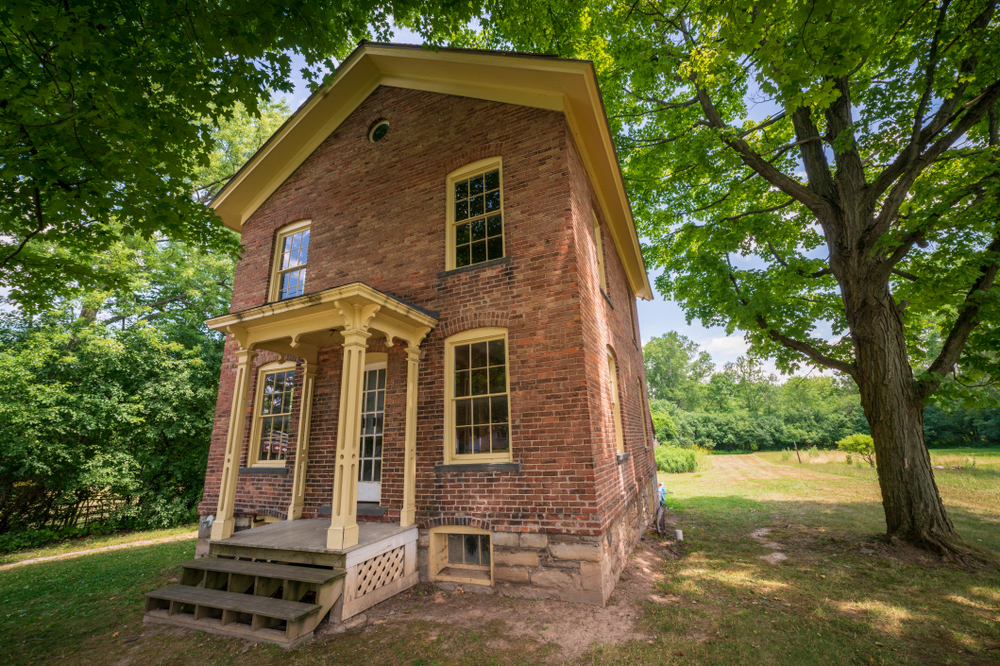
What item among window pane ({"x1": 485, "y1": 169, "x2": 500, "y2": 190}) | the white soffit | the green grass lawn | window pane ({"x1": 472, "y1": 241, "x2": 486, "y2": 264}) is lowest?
the green grass lawn

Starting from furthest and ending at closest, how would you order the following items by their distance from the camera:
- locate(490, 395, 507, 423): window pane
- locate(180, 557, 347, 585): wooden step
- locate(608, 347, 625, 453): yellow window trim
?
locate(608, 347, 625, 453): yellow window trim, locate(490, 395, 507, 423): window pane, locate(180, 557, 347, 585): wooden step

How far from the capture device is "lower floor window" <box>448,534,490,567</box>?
5.74 meters

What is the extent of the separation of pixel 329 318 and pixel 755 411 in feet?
192

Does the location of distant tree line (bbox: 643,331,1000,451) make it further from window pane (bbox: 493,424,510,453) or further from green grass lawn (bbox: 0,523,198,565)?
green grass lawn (bbox: 0,523,198,565)

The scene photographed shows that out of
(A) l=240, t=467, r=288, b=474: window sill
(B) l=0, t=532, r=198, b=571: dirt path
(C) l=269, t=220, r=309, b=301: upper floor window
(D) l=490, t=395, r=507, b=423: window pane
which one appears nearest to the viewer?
(D) l=490, t=395, r=507, b=423: window pane

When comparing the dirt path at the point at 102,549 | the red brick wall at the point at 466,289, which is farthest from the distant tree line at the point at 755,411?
the dirt path at the point at 102,549

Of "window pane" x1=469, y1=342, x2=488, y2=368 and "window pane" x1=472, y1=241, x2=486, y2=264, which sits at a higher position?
"window pane" x1=472, y1=241, x2=486, y2=264

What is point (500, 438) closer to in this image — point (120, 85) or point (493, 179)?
point (493, 179)

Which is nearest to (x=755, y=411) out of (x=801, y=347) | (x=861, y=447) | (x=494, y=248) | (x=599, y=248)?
→ (x=861, y=447)

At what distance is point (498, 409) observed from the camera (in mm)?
6023

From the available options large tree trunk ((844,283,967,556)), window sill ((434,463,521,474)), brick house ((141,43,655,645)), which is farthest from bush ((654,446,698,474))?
window sill ((434,463,521,474))

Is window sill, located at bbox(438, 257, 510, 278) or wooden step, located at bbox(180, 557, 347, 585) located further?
window sill, located at bbox(438, 257, 510, 278)

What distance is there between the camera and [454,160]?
722cm

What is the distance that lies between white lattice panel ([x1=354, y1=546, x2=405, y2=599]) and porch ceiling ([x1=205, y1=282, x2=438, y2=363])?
109 inches
